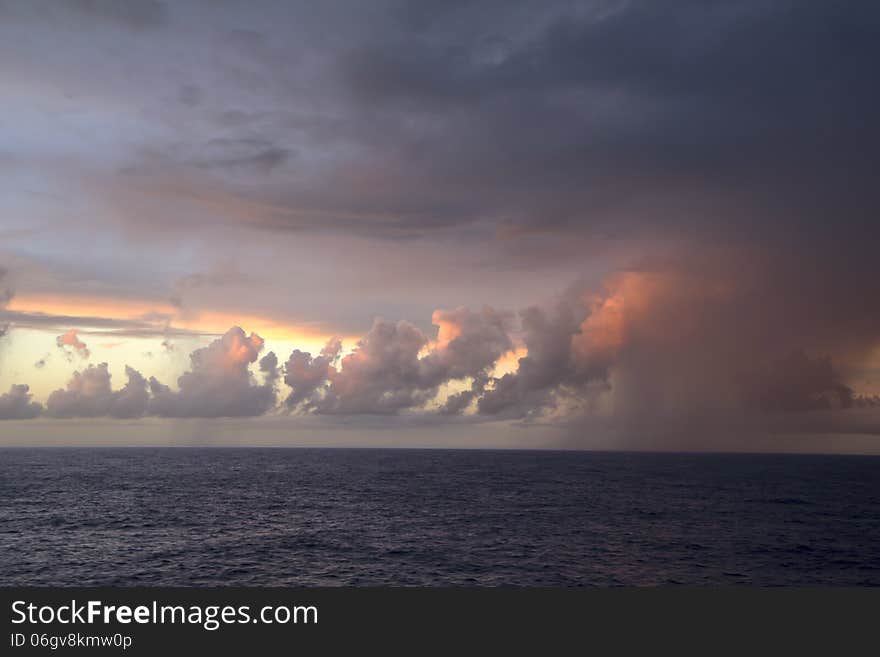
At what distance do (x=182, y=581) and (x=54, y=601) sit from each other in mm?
23507

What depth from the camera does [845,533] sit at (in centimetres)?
8038

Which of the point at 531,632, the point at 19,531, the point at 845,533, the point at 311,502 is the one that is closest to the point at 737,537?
the point at 845,533

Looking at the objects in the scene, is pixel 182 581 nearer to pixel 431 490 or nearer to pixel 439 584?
pixel 439 584

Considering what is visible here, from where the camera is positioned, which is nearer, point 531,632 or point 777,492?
point 531,632

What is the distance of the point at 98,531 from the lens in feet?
246

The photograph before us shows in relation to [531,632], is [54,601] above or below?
above

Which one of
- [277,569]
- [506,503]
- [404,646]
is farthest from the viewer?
[506,503]

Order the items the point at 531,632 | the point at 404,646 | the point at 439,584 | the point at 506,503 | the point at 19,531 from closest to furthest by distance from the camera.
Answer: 1. the point at 404,646
2. the point at 531,632
3. the point at 439,584
4. the point at 19,531
5. the point at 506,503

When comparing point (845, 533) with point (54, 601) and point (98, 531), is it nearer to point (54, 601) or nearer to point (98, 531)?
point (54, 601)

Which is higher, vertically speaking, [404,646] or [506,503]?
[404,646]

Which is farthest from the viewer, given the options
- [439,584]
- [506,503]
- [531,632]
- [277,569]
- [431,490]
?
[431,490]

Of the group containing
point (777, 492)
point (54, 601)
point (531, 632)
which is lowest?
point (777, 492)

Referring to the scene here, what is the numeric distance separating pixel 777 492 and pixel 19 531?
151 meters

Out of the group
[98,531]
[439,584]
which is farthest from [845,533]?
[98,531]
